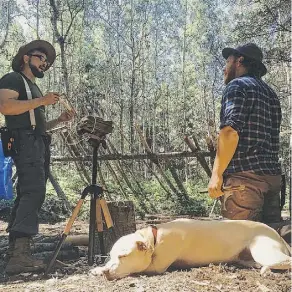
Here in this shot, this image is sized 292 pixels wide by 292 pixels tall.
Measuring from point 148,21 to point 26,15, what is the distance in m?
7.64

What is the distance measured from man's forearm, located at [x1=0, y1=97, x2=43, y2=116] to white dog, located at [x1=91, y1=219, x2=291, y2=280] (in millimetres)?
1471

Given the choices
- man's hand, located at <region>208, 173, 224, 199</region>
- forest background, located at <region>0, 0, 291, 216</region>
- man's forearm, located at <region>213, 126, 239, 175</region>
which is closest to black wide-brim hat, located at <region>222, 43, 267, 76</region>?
man's forearm, located at <region>213, 126, 239, 175</region>

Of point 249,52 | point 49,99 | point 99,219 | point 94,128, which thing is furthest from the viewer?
point 99,219

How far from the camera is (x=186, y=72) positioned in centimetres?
3130

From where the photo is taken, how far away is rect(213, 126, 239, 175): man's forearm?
10.1ft

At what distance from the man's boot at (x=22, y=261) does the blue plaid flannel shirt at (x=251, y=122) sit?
1.79 metres

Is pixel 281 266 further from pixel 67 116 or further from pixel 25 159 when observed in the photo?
pixel 67 116

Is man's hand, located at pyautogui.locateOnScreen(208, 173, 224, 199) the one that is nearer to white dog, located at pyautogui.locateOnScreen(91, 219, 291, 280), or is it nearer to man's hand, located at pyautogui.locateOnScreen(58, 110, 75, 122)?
white dog, located at pyautogui.locateOnScreen(91, 219, 291, 280)

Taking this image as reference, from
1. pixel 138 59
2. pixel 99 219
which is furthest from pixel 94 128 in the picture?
pixel 138 59

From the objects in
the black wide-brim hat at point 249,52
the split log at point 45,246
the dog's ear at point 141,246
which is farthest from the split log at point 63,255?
the black wide-brim hat at point 249,52

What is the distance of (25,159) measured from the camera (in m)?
3.95

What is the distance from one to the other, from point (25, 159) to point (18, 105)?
0.47 meters

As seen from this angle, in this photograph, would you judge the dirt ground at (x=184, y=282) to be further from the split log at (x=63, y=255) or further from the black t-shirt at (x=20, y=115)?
the black t-shirt at (x=20, y=115)

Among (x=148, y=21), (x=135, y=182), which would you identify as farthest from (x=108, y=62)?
(x=135, y=182)
